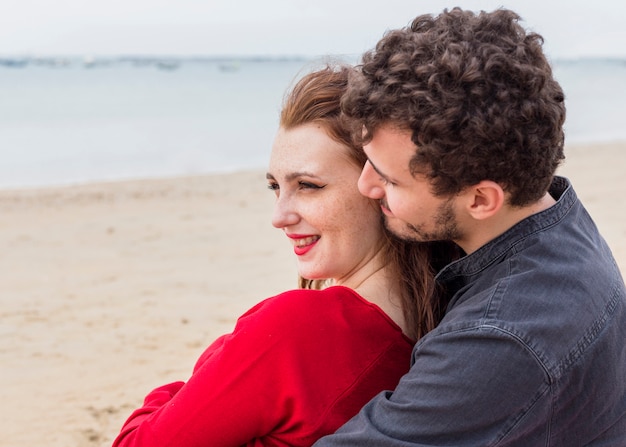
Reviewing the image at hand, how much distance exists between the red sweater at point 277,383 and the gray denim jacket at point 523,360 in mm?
134

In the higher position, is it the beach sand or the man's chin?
Result: the man's chin

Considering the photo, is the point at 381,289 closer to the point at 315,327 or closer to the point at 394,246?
the point at 394,246

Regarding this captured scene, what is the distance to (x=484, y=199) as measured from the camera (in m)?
1.93

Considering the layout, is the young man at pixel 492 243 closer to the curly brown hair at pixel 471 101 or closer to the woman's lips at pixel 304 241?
the curly brown hair at pixel 471 101

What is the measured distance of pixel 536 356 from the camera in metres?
1.68

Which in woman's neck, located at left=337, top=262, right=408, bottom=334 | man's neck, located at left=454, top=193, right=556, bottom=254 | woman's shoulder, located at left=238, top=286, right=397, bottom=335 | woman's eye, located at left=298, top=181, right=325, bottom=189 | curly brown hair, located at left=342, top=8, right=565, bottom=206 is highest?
curly brown hair, located at left=342, top=8, right=565, bottom=206

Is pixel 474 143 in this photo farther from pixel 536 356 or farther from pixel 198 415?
pixel 198 415

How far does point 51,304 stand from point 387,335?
20.1 feet

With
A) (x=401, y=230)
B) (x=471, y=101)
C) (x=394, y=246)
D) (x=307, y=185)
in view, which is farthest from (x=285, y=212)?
(x=471, y=101)

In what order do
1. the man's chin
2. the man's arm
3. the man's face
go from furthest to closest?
the man's chin
the man's face
the man's arm

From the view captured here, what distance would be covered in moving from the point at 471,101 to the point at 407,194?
300 millimetres

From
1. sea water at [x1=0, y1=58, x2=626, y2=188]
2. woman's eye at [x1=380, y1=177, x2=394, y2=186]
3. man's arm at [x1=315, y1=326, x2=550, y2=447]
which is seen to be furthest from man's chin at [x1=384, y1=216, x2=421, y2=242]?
sea water at [x1=0, y1=58, x2=626, y2=188]

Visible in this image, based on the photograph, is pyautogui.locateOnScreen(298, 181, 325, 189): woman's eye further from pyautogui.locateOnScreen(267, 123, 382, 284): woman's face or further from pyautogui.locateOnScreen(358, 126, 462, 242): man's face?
pyautogui.locateOnScreen(358, 126, 462, 242): man's face

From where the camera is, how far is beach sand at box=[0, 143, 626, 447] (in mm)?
5445
